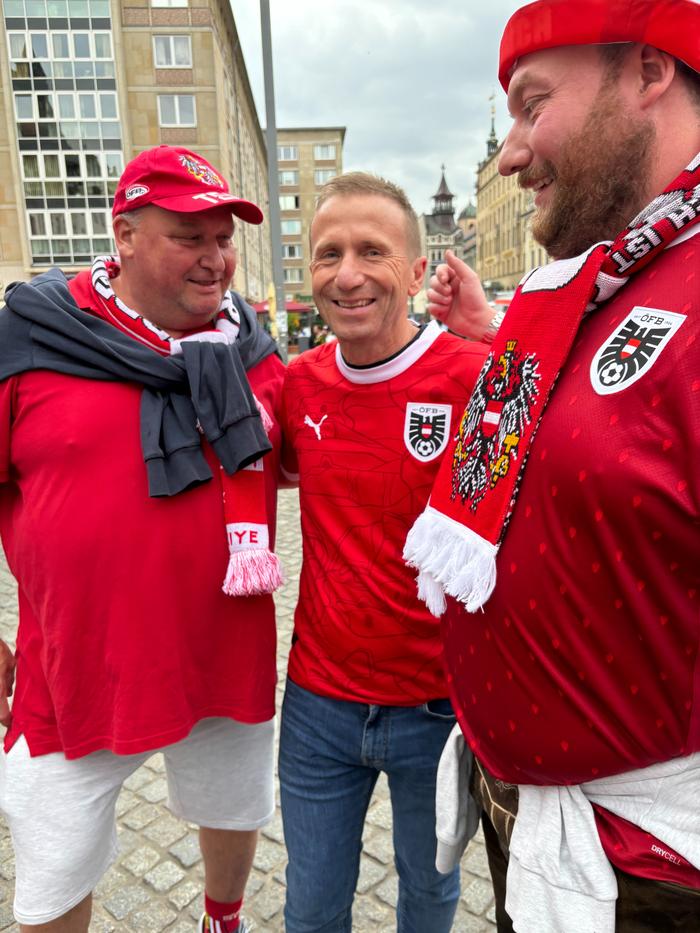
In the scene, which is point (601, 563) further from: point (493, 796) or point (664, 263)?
point (493, 796)

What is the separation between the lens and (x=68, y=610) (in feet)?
6.07

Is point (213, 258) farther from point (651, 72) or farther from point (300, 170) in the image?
point (300, 170)

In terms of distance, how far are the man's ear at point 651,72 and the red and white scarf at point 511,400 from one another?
0.55 feet

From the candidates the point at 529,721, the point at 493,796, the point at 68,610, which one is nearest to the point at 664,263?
the point at 529,721

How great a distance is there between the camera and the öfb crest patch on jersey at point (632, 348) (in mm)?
978

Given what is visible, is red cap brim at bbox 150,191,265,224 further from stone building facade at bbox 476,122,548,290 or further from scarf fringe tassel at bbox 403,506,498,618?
stone building facade at bbox 476,122,548,290

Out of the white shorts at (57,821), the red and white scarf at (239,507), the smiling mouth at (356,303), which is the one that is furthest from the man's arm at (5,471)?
the smiling mouth at (356,303)

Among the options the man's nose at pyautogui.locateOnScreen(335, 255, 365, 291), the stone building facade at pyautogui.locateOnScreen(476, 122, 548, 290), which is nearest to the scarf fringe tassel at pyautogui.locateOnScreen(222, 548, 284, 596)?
the man's nose at pyautogui.locateOnScreen(335, 255, 365, 291)

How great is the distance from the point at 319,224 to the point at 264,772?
6.06ft

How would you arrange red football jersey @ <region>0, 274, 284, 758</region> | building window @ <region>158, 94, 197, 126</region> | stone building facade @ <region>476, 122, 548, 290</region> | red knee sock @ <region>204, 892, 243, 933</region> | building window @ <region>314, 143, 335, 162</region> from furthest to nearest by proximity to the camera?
1. stone building facade @ <region>476, 122, 548, 290</region>
2. building window @ <region>314, 143, 335, 162</region>
3. building window @ <region>158, 94, 197, 126</region>
4. red knee sock @ <region>204, 892, 243, 933</region>
5. red football jersey @ <region>0, 274, 284, 758</region>

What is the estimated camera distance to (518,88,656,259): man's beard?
43.7 inches

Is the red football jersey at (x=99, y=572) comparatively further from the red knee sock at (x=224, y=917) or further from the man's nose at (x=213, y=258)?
the red knee sock at (x=224, y=917)

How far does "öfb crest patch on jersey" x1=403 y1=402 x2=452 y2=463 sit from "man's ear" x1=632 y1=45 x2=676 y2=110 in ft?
3.09

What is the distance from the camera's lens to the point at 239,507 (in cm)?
200
